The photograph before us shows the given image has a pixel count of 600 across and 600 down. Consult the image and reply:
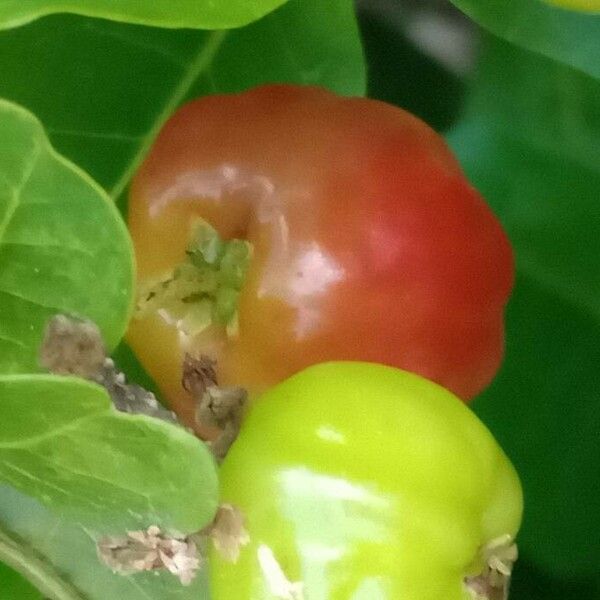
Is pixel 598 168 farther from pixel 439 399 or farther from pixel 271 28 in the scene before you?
pixel 439 399

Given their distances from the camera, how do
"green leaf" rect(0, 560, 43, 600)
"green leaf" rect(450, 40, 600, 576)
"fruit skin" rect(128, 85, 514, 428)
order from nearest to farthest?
"fruit skin" rect(128, 85, 514, 428), "green leaf" rect(0, 560, 43, 600), "green leaf" rect(450, 40, 600, 576)

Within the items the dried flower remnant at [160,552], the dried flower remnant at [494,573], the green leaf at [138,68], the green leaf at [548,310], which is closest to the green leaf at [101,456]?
the dried flower remnant at [160,552]

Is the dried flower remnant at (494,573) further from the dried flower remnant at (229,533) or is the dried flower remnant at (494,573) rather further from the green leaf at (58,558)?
the green leaf at (58,558)

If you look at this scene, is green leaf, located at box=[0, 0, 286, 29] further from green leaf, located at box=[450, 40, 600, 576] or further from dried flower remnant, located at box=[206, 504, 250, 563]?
green leaf, located at box=[450, 40, 600, 576]

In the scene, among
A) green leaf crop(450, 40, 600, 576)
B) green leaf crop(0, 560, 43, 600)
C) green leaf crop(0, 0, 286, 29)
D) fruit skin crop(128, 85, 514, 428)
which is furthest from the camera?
green leaf crop(450, 40, 600, 576)

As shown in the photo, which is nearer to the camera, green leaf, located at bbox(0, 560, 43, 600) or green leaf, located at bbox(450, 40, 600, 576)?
green leaf, located at bbox(0, 560, 43, 600)

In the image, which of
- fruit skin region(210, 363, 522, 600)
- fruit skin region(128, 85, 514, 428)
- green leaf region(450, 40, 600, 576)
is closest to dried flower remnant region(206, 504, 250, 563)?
fruit skin region(210, 363, 522, 600)

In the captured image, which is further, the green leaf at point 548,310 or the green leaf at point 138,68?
the green leaf at point 548,310
